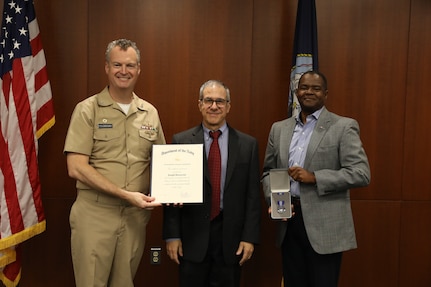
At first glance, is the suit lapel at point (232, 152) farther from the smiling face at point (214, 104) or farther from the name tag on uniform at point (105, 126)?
the name tag on uniform at point (105, 126)

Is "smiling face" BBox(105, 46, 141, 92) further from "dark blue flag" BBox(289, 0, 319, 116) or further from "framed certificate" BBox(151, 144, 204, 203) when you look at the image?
"dark blue flag" BBox(289, 0, 319, 116)

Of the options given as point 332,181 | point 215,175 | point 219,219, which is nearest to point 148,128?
point 215,175

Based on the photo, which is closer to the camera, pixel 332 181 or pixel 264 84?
pixel 332 181

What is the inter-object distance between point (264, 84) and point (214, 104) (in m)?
1.15

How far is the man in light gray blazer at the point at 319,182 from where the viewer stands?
2.28 m

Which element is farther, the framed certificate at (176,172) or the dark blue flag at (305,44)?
the dark blue flag at (305,44)

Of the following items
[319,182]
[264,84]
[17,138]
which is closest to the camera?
[319,182]

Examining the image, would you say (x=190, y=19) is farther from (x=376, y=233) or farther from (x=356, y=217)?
(x=376, y=233)

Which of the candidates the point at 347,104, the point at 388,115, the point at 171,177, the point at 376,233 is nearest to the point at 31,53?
the point at 171,177

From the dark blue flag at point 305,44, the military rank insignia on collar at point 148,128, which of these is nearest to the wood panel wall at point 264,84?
the dark blue flag at point 305,44

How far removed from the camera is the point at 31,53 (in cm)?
294

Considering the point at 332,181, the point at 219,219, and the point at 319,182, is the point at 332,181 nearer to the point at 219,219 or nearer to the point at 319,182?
the point at 319,182

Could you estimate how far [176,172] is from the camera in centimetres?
233

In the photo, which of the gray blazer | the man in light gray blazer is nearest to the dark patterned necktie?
the man in light gray blazer
